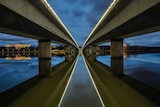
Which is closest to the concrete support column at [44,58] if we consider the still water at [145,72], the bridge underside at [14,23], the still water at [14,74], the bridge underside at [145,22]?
the still water at [14,74]

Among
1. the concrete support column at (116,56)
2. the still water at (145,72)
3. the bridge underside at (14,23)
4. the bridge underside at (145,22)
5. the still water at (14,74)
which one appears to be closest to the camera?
the bridge underside at (14,23)

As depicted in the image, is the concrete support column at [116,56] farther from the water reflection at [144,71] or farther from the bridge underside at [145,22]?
the bridge underside at [145,22]

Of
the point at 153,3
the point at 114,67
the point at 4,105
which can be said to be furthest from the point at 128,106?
the point at 114,67

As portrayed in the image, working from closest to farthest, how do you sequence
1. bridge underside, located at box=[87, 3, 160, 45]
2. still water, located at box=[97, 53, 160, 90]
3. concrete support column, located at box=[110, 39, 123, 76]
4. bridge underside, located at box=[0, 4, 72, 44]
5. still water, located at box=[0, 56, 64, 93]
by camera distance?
bridge underside, located at box=[0, 4, 72, 44] < bridge underside, located at box=[87, 3, 160, 45] < still water, located at box=[0, 56, 64, 93] < still water, located at box=[97, 53, 160, 90] < concrete support column, located at box=[110, 39, 123, 76]

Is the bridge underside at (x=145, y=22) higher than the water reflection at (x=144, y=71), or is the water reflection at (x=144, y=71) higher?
the bridge underside at (x=145, y=22)

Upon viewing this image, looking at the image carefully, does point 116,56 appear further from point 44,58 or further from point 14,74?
point 14,74

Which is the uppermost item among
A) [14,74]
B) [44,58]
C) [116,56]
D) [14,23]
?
[14,23]

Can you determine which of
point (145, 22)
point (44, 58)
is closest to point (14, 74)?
point (44, 58)

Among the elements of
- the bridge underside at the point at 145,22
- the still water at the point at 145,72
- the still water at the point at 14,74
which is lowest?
the still water at the point at 14,74

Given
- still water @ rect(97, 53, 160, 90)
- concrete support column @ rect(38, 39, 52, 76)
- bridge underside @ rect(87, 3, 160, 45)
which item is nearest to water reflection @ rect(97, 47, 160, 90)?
still water @ rect(97, 53, 160, 90)

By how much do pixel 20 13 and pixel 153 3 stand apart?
5.62m

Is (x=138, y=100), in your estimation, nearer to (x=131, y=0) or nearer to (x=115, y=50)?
(x=131, y=0)

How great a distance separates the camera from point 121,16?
12.3 m

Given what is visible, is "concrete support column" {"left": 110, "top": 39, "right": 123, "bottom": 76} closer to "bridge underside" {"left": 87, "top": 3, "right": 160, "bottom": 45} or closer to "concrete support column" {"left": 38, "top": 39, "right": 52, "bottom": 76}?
"bridge underside" {"left": 87, "top": 3, "right": 160, "bottom": 45}
